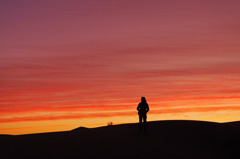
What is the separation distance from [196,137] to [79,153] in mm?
8220

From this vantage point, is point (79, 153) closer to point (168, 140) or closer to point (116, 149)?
point (116, 149)

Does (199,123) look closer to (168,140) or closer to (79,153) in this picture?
(168,140)

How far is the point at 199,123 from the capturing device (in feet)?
96.4

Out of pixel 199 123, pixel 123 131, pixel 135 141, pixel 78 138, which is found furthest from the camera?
pixel 199 123

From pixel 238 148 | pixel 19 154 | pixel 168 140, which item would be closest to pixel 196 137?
pixel 168 140

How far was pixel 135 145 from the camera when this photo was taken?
21281 millimetres

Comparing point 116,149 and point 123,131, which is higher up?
point 123,131

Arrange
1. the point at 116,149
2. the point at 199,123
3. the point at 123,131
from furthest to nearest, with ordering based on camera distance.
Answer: the point at 199,123, the point at 123,131, the point at 116,149

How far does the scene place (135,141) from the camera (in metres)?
22.5

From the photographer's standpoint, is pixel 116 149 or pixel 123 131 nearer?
pixel 116 149

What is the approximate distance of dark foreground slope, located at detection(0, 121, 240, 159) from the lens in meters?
19.3

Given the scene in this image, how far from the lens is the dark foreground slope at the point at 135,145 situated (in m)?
19.3

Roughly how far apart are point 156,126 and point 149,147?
794cm

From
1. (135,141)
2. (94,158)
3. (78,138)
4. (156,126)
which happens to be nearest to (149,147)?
(135,141)
